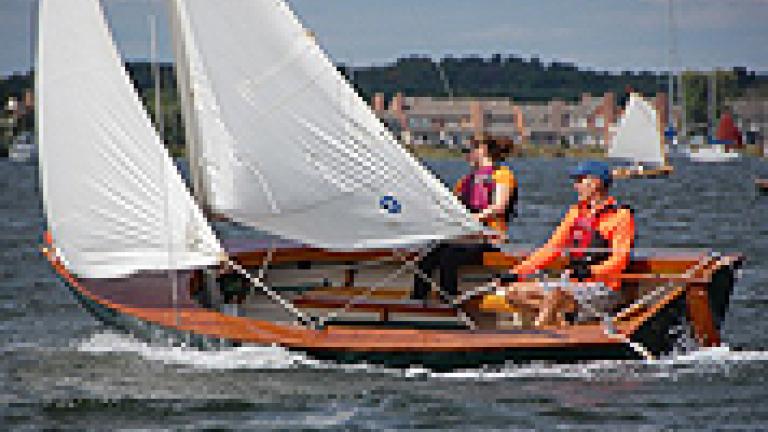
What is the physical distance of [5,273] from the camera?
2719cm

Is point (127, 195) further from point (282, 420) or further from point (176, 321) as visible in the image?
point (282, 420)

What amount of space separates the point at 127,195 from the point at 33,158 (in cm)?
11628

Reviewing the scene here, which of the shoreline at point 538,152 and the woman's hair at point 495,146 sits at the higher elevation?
the woman's hair at point 495,146

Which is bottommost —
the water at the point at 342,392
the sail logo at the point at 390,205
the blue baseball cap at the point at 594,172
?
the water at the point at 342,392

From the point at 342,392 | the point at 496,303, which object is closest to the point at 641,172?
the point at 496,303

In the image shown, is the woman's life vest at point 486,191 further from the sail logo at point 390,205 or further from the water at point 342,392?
the water at point 342,392

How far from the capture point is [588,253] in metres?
16.4

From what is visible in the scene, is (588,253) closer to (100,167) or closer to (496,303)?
(496,303)

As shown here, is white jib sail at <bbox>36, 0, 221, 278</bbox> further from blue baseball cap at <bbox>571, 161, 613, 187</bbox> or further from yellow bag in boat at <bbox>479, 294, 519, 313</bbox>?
blue baseball cap at <bbox>571, 161, 613, 187</bbox>

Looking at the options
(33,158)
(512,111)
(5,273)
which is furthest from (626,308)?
(512,111)

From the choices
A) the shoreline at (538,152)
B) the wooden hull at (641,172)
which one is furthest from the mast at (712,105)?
the wooden hull at (641,172)

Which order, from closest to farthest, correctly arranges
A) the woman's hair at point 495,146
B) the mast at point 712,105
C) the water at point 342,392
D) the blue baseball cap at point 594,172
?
the water at point 342,392
the blue baseball cap at point 594,172
the woman's hair at point 495,146
the mast at point 712,105

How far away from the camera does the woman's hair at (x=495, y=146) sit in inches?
726

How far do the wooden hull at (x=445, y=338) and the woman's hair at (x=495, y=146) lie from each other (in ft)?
8.60
